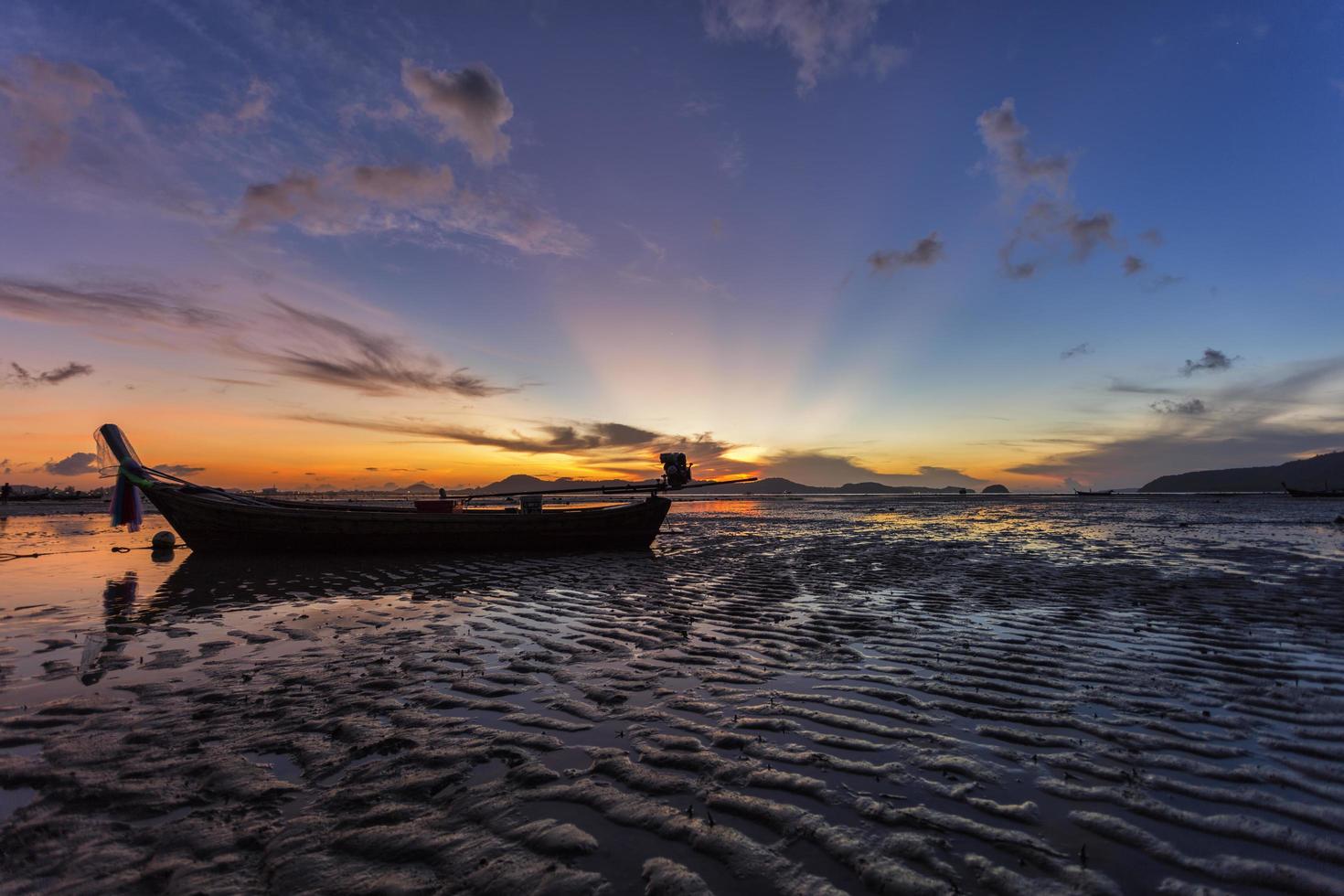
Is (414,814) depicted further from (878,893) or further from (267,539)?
(267,539)

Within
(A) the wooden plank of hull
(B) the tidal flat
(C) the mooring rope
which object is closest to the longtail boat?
Result: (A) the wooden plank of hull

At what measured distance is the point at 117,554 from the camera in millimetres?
23609

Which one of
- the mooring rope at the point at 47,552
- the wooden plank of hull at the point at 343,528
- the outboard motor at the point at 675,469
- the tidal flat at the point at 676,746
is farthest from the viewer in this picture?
the outboard motor at the point at 675,469

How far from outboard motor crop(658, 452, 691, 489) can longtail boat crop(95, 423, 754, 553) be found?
467cm

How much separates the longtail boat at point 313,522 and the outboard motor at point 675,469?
15.3 ft

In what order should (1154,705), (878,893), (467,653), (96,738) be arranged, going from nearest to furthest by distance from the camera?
(878,893) < (96,738) < (1154,705) < (467,653)

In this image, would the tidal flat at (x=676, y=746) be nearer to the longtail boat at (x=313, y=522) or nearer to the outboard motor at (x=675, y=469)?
the longtail boat at (x=313, y=522)

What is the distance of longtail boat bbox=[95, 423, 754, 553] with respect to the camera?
2306 cm

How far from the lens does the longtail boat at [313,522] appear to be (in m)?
23.1

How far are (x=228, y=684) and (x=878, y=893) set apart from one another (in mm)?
8272

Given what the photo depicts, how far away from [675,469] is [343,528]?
48.5 feet

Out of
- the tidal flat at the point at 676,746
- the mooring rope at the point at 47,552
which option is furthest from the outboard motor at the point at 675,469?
the mooring rope at the point at 47,552

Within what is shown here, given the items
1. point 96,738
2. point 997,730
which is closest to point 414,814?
point 96,738

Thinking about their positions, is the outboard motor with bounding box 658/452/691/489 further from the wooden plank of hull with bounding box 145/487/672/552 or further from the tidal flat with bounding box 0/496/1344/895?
the tidal flat with bounding box 0/496/1344/895
